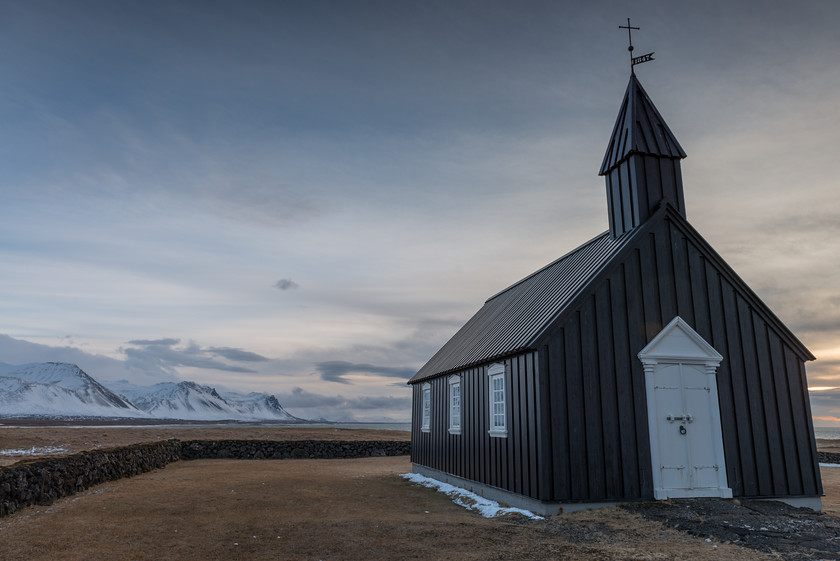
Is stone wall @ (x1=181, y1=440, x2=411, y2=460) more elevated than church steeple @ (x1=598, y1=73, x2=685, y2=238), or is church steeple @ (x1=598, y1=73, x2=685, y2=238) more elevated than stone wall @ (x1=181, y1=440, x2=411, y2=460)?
church steeple @ (x1=598, y1=73, x2=685, y2=238)

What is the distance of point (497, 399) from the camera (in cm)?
1347

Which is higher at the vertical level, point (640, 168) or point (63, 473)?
point (640, 168)

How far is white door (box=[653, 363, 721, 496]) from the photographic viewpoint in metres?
11.6

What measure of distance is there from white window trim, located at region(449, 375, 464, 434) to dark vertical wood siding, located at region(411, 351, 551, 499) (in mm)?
131

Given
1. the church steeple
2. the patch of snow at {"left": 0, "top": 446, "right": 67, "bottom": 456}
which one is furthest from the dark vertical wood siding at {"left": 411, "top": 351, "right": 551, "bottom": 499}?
the patch of snow at {"left": 0, "top": 446, "right": 67, "bottom": 456}

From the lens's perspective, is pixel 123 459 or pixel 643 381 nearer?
pixel 643 381

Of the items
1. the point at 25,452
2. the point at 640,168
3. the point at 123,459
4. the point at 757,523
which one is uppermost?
the point at 640,168

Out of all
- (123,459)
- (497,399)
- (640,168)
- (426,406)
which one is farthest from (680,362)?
(123,459)

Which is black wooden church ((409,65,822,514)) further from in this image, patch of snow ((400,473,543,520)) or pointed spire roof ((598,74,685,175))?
patch of snow ((400,473,543,520))

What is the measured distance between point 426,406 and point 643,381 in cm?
964

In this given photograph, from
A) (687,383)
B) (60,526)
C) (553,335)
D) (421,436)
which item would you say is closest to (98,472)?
(60,526)

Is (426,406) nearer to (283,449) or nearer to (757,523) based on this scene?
(757,523)

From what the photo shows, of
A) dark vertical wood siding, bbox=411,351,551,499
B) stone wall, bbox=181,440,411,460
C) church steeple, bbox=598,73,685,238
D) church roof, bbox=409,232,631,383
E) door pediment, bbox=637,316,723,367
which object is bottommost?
stone wall, bbox=181,440,411,460

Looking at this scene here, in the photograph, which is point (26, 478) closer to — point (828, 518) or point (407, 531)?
point (407, 531)
